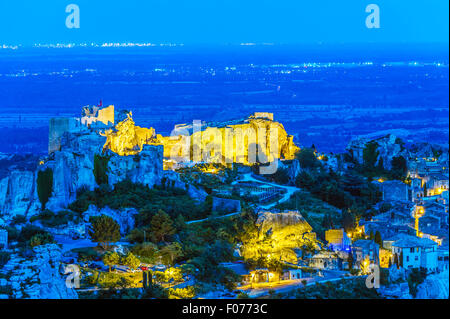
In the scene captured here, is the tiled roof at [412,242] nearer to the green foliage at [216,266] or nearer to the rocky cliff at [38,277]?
the green foliage at [216,266]

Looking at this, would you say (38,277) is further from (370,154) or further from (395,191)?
(370,154)

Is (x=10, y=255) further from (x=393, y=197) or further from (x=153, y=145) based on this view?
(x=393, y=197)

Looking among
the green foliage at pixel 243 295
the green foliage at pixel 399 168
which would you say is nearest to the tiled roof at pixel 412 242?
the green foliage at pixel 243 295

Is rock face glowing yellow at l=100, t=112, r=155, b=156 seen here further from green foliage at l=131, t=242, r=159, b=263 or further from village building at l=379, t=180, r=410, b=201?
village building at l=379, t=180, r=410, b=201

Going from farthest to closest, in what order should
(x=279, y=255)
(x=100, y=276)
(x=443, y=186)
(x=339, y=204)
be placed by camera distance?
(x=339, y=204), (x=443, y=186), (x=279, y=255), (x=100, y=276)

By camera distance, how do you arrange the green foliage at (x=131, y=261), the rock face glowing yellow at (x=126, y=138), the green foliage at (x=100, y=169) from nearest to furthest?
the green foliage at (x=131, y=261) < the green foliage at (x=100, y=169) < the rock face glowing yellow at (x=126, y=138)

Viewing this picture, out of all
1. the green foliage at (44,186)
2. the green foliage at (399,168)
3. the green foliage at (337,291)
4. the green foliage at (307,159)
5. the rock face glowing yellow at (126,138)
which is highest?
the rock face glowing yellow at (126,138)

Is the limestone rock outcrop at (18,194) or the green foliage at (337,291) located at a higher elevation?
the limestone rock outcrop at (18,194)
